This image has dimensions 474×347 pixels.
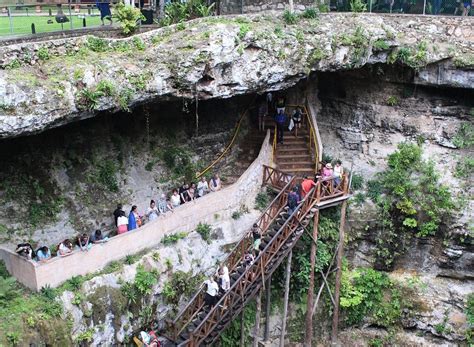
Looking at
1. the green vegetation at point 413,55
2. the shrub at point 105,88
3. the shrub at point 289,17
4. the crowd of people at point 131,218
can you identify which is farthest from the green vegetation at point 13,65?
the green vegetation at point 413,55

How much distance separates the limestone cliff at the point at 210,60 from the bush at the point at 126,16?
4.30 ft

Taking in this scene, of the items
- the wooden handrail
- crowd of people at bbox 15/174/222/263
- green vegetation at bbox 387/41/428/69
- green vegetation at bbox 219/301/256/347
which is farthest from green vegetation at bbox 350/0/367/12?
green vegetation at bbox 219/301/256/347

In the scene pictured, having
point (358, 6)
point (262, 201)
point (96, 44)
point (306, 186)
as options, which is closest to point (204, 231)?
point (262, 201)

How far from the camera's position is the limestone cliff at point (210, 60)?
1295cm

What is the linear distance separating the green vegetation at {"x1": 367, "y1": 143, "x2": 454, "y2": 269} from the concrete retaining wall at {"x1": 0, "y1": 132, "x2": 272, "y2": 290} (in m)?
4.35

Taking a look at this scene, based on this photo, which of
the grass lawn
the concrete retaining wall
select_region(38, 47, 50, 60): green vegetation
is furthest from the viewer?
the grass lawn

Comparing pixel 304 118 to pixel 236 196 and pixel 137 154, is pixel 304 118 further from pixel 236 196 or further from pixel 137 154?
pixel 137 154

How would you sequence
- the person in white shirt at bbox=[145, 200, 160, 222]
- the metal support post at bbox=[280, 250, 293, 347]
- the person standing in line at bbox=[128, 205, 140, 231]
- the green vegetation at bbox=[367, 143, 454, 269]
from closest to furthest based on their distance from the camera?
the person standing in line at bbox=[128, 205, 140, 231] → the person in white shirt at bbox=[145, 200, 160, 222] → the metal support post at bbox=[280, 250, 293, 347] → the green vegetation at bbox=[367, 143, 454, 269]

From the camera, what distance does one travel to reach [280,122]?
65.2ft

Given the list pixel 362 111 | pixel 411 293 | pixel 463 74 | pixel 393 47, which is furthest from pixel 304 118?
pixel 411 293

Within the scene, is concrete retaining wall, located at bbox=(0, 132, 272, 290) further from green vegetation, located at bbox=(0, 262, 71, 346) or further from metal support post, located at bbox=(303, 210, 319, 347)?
metal support post, located at bbox=(303, 210, 319, 347)

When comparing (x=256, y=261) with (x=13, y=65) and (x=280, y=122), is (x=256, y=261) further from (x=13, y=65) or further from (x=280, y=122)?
(x=13, y=65)

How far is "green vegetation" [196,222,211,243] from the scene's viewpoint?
17.6 meters

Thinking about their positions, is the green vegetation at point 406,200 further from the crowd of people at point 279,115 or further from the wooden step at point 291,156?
the crowd of people at point 279,115
